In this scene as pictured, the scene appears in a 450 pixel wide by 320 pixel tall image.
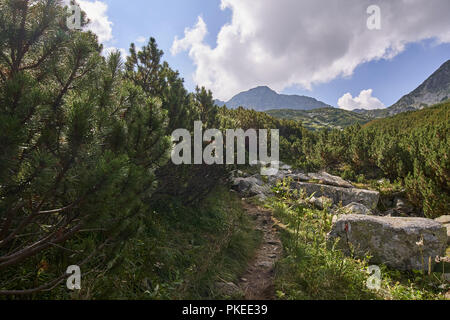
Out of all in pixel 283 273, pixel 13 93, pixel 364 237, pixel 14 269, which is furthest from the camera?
pixel 364 237

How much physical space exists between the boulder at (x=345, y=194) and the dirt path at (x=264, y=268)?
15.0 feet

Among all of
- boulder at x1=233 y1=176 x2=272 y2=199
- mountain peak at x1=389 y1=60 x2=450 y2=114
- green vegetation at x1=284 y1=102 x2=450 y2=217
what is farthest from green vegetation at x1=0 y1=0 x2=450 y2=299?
mountain peak at x1=389 y1=60 x2=450 y2=114

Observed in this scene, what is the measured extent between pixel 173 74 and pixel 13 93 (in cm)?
533

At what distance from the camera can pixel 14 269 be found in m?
2.43

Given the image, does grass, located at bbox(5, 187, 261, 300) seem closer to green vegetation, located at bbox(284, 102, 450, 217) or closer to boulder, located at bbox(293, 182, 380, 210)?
boulder, located at bbox(293, 182, 380, 210)

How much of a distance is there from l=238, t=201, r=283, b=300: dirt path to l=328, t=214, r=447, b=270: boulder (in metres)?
1.57

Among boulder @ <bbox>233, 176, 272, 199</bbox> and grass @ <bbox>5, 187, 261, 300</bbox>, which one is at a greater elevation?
boulder @ <bbox>233, 176, 272, 199</bbox>

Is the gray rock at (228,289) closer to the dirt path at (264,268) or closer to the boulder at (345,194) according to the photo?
the dirt path at (264,268)

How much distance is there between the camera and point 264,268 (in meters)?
4.43

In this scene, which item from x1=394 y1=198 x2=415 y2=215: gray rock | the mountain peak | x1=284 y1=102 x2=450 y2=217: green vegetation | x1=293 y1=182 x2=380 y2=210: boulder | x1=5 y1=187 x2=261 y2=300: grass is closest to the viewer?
x1=5 y1=187 x2=261 y2=300: grass

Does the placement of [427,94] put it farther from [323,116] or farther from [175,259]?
[175,259]

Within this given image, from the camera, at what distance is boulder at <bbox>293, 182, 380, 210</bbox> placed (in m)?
10.5
